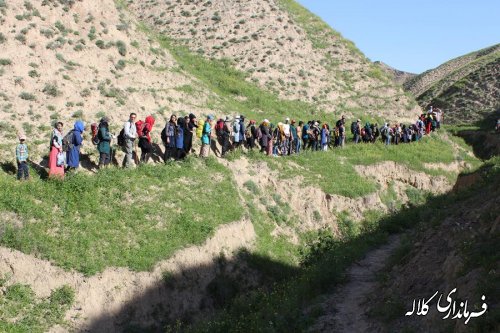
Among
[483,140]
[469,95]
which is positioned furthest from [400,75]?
[483,140]

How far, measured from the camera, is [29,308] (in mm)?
13023

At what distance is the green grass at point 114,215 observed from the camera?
1455cm

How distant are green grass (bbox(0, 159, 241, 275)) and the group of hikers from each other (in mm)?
795

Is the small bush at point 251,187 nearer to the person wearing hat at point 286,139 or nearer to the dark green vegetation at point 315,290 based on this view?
the dark green vegetation at point 315,290

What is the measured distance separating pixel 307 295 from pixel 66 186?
880 cm

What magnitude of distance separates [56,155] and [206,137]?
22.3ft

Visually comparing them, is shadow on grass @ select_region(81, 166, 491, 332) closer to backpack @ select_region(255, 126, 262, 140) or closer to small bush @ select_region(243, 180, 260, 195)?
small bush @ select_region(243, 180, 260, 195)

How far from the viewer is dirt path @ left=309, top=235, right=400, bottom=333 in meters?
11.3

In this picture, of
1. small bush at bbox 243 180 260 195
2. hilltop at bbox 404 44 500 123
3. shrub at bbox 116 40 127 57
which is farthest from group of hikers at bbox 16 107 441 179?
hilltop at bbox 404 44 500 123

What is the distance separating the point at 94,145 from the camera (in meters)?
19.4

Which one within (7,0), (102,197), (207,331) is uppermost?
(7,0)

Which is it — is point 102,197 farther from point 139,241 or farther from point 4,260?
point 4,260

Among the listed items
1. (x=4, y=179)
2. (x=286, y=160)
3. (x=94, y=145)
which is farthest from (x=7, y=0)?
(x=286, y=160)

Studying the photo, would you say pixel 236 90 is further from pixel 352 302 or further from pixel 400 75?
pixel 400 75
